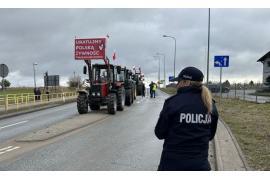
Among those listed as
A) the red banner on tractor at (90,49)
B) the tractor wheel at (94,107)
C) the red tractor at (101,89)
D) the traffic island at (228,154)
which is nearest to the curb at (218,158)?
the traffic island at (228,154)

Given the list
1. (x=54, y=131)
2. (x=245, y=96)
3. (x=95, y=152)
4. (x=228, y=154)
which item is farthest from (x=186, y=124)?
(x=245, y=96)

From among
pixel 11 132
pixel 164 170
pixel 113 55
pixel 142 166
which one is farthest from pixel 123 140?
pixel 113 55

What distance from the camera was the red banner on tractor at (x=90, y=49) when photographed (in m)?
24.4

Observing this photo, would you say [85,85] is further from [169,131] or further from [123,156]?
[169,131]

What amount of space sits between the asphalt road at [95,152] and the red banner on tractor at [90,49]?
30.8 feet

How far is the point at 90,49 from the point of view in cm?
2445

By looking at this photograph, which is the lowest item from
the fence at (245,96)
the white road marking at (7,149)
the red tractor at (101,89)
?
the fence at (245,96)

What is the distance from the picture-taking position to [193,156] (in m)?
4.56

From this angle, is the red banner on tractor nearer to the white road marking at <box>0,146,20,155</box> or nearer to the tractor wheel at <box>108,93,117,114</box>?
the tractor wheel at <box>108,93,117,114</box>

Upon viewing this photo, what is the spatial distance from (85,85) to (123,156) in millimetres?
14895

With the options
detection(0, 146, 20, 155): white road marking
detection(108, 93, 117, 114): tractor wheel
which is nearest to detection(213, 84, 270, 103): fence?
detection(108, 93, 117, 114): tractor wheel

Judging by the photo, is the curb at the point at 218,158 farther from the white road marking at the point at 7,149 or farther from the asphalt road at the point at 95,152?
the white road marking at the point at 7,149

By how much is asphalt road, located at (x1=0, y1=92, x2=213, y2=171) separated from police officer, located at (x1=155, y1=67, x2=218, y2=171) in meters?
4.15

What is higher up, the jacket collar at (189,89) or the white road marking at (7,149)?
the jacket collar at (189,89)
